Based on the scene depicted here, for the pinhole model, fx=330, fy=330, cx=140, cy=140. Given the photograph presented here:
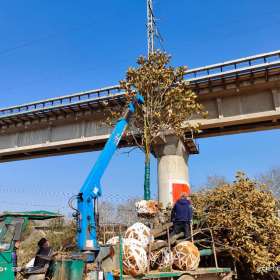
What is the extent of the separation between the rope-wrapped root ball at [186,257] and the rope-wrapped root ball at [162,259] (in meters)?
0.14

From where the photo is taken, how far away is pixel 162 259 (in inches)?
310

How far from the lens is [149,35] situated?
23.4m

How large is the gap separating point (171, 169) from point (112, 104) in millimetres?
5969

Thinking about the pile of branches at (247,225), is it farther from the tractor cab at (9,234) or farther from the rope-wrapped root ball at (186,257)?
the tractor cab at (9,234)

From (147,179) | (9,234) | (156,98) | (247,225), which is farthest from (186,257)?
(156,98)

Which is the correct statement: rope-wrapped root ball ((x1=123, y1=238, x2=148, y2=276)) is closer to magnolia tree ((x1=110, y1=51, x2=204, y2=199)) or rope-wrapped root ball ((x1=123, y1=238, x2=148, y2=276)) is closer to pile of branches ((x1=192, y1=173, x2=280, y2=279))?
pile of branches ((x1=192, y1=173, x2=280, y2=279))

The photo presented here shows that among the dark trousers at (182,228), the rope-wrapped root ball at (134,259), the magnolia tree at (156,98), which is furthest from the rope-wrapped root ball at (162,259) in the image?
the magnolia tree at (156,98)

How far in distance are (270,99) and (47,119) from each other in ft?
51.3

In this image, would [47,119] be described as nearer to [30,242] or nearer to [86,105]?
[86,105]

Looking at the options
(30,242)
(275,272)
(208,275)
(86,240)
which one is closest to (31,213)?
(86,240)

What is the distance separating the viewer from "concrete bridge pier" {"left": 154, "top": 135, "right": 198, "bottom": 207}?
20266 millimetres

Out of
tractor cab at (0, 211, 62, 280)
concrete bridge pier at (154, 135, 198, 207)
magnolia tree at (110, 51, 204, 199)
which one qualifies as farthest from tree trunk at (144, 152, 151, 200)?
concrete bridge pier at (154, 135, 198, 207)

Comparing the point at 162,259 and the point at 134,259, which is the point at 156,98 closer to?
the point at 162,259

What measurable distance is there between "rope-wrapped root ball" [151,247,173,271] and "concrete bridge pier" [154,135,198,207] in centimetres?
1202
